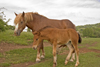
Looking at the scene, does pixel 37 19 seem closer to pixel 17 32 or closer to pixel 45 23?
pixel 45 23

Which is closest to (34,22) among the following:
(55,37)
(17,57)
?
(55,37)

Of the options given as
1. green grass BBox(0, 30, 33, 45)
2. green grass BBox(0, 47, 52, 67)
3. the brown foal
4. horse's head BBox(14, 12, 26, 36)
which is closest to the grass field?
green grass BBox(0, 47, 52, 67)

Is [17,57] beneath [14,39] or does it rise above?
beneath

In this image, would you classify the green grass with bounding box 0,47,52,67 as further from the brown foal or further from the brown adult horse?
the brown foal

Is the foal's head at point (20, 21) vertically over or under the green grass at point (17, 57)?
over

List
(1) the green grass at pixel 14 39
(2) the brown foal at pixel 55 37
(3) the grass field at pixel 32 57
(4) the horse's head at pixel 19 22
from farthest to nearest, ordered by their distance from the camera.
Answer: (1) the green grass at pixel 14 39
(3) the grass field at pixel 32 57
(4) the horse's head at pixel 19 22
(2) the brown foal at pixel 55 37

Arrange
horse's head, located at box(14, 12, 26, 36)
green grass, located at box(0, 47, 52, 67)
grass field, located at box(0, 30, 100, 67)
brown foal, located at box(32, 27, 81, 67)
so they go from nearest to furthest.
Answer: brown foal, located at box(32, 27, 81, 67)
horse's head, located at box(14, 12, 26, 36)
grass field, located at box(0, 30, 100, 67)
green grass, located at box(0, 47, 52, 67)

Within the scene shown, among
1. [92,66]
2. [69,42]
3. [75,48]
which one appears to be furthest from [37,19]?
[92,66]

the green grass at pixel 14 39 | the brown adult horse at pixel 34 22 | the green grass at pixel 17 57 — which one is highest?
the brown adult horse at pixel 34 22

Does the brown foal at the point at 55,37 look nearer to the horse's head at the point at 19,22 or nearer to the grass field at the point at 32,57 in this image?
the grass field at the point at 32,57

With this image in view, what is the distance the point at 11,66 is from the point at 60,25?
12.8ft

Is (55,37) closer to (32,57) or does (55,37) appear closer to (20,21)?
(20,21)

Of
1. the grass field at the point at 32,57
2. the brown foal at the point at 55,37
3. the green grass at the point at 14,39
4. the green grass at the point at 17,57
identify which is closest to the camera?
the brown foal at the point at 55,37

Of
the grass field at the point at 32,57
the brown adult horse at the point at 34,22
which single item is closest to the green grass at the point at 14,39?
the grass field at the point at 32,57
